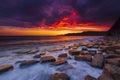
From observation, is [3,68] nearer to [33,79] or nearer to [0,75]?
[0,75]

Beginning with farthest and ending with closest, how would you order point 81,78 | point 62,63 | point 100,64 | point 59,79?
point 62,63, point 100,64, point 81,78, point 59,79

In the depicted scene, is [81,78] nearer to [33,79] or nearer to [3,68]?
[33,79]

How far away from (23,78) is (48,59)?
3.10 feet

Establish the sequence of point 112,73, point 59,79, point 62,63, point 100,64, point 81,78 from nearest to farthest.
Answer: point 112,73
point 59,79
point 81,78
point 100,64
point 62,63

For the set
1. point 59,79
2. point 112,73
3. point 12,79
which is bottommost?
point 12,79

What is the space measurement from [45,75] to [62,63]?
2.17 feet

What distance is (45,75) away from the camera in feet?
6.43

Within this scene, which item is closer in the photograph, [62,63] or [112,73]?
[112,73]

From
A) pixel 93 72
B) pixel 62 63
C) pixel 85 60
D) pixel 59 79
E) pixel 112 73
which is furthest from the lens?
pixel 85 60

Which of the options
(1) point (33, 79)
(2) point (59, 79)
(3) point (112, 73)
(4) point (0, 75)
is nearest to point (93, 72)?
(3) point (112, 73)

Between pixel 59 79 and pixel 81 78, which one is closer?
pixel 59 79

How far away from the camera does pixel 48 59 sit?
2664mm

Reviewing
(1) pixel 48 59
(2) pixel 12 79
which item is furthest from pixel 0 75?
(1) pixel 48 59

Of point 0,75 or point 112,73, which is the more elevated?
point 112,73
